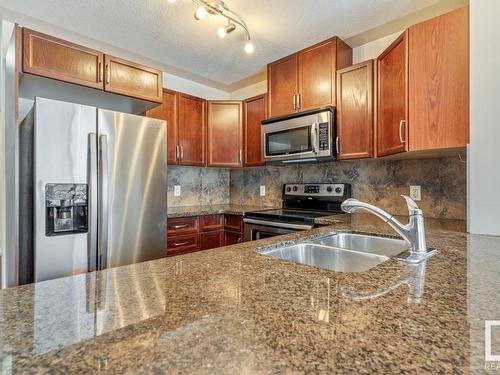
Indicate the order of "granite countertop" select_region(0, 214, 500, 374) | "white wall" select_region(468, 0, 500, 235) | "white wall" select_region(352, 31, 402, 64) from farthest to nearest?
"white wall" select_region(352, 31, 402, 64) < "white wall" select_region(468, 0, 500, 235) < "granite countertop" select_region(0, 214, 500, 374)

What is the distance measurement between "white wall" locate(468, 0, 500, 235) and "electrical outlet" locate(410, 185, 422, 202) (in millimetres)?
813

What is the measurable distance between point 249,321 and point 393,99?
193 cm

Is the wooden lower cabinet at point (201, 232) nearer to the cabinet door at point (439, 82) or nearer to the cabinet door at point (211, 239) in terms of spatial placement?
the cabinet door at point (211, 239)

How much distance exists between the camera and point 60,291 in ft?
2.20

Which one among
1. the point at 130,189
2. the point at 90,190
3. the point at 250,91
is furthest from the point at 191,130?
the point at 90,190

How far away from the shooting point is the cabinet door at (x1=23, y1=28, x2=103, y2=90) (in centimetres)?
191

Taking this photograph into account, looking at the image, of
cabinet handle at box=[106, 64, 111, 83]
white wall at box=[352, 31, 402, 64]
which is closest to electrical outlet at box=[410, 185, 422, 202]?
white wall at box=[352, 31, 402, 64]

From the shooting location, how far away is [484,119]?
138 cm

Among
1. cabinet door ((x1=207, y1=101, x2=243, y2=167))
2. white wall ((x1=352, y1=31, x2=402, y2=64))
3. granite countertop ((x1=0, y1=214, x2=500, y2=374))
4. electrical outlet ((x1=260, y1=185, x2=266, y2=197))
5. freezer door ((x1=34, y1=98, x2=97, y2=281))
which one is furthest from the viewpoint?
electrical outlet ((x1=260, y1=185, x2=266, y2=197))

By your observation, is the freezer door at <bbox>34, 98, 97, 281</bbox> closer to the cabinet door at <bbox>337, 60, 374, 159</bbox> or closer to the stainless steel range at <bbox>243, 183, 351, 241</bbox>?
the stainless steel range at <bbox>243, 183, 351, 241</bbox>

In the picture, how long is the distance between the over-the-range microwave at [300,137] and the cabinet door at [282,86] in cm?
14

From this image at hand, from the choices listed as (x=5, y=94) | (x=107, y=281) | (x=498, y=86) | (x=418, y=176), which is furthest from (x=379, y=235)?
(x=5, y=94)

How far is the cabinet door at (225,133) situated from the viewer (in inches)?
131

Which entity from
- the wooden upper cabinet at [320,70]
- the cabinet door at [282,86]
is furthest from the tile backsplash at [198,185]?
the wooden upper cabinet at [320,70]
